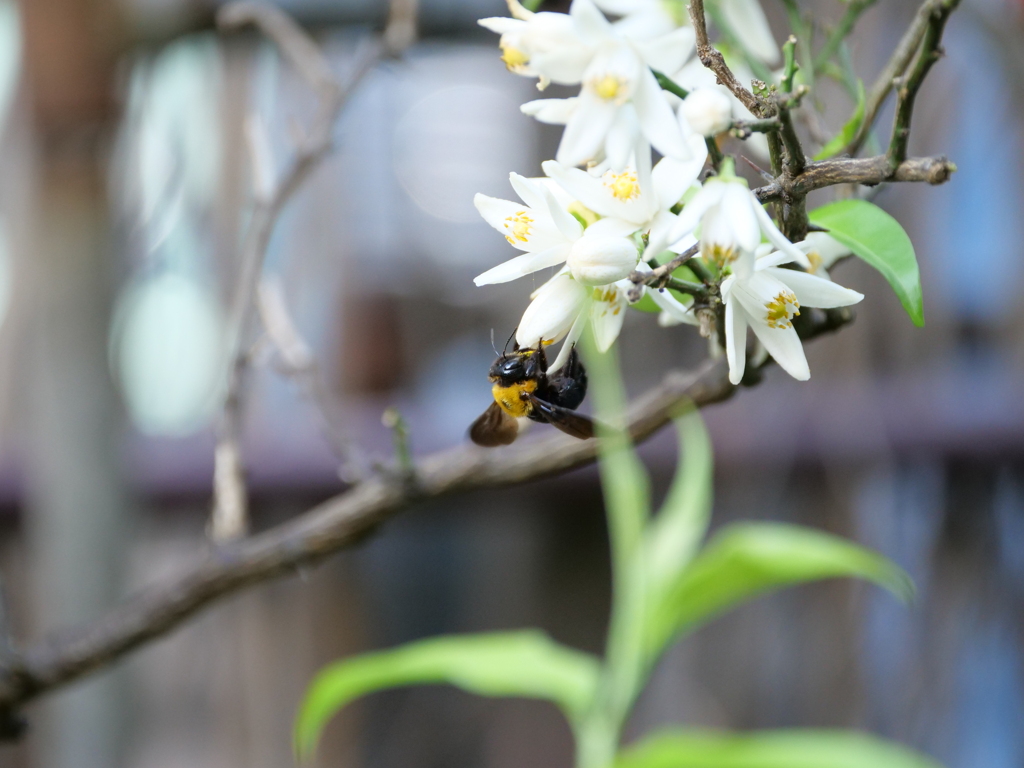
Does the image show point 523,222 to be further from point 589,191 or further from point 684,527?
point 684,527

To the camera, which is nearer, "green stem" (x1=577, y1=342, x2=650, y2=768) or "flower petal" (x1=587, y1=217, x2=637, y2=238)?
"flower petal" (x1=587, y1=217, x2=637, y2=238)

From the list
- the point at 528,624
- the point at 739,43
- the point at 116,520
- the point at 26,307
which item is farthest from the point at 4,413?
the point at 739,43

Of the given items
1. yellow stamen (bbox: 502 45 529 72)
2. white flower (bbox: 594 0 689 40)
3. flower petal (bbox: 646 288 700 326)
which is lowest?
flower petal (bbox: 646 288 700 326)

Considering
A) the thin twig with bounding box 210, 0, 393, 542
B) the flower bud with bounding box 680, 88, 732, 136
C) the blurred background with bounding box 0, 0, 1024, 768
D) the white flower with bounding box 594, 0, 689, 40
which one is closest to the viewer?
the flower bud with bounding box 680, 88, 732, 136

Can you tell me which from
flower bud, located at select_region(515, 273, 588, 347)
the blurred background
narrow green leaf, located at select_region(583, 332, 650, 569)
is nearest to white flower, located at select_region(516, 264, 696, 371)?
flower bud, located at select_region(515, 273, 588, 347)

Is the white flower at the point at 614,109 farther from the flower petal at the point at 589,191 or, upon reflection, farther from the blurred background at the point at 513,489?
the blurred background at the point at 513,489

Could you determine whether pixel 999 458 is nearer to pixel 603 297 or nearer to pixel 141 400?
pixel 603 297

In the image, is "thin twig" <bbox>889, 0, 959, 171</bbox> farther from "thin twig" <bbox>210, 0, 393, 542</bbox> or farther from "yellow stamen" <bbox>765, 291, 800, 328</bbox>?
"thin twig" <bbox>210, 0, 393, 542</bbox>
